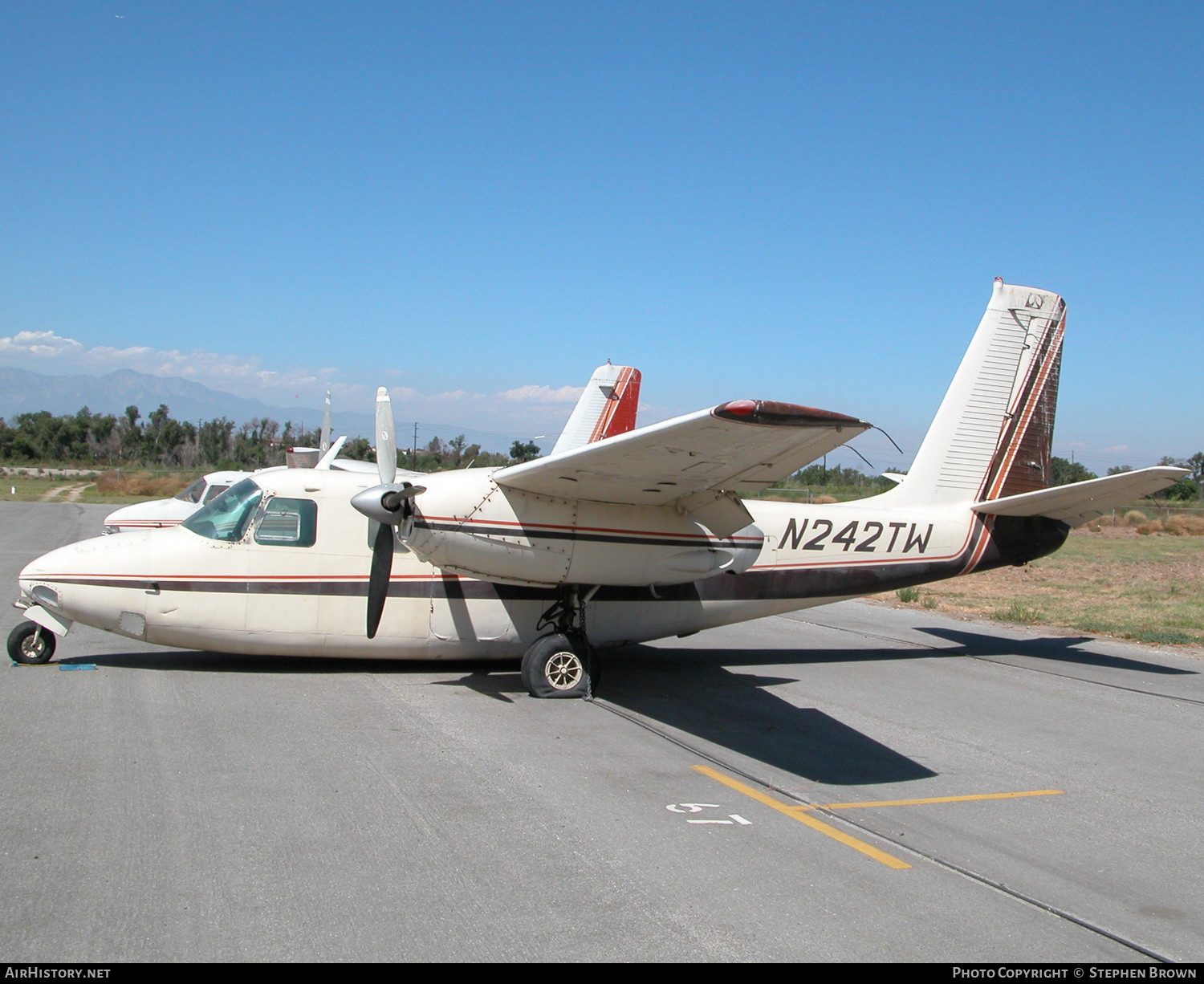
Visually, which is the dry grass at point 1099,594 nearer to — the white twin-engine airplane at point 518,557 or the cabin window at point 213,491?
the white twin-engine airplane at point 518,557

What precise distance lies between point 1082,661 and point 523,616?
797cm

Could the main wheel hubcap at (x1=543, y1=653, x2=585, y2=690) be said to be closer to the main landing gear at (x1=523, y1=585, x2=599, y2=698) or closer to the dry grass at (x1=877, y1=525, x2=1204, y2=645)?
the main landing gear at (x1=523, y1=585, x2=599, y2=698)

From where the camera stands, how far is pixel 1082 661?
12250 millimetres

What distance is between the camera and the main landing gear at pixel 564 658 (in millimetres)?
9281

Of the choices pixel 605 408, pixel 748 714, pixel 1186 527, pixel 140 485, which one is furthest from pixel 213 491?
pixel 1186 527

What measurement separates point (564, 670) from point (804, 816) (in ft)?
12.8

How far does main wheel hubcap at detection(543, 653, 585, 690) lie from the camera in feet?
30.8

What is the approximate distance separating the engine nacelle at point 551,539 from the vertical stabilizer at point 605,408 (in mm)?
9974

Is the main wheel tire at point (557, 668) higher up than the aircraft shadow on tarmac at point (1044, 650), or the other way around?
the aircraft shadow on tarmac at point (1044, 650)

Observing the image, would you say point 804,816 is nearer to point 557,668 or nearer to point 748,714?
point 748,714

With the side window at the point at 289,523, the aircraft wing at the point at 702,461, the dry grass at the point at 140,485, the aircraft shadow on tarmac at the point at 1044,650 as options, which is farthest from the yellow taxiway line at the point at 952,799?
the dry grass at the point at 140,485

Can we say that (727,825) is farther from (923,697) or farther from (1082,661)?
(1082,661)

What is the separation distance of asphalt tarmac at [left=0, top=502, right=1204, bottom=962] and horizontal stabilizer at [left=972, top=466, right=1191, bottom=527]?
2.36m
